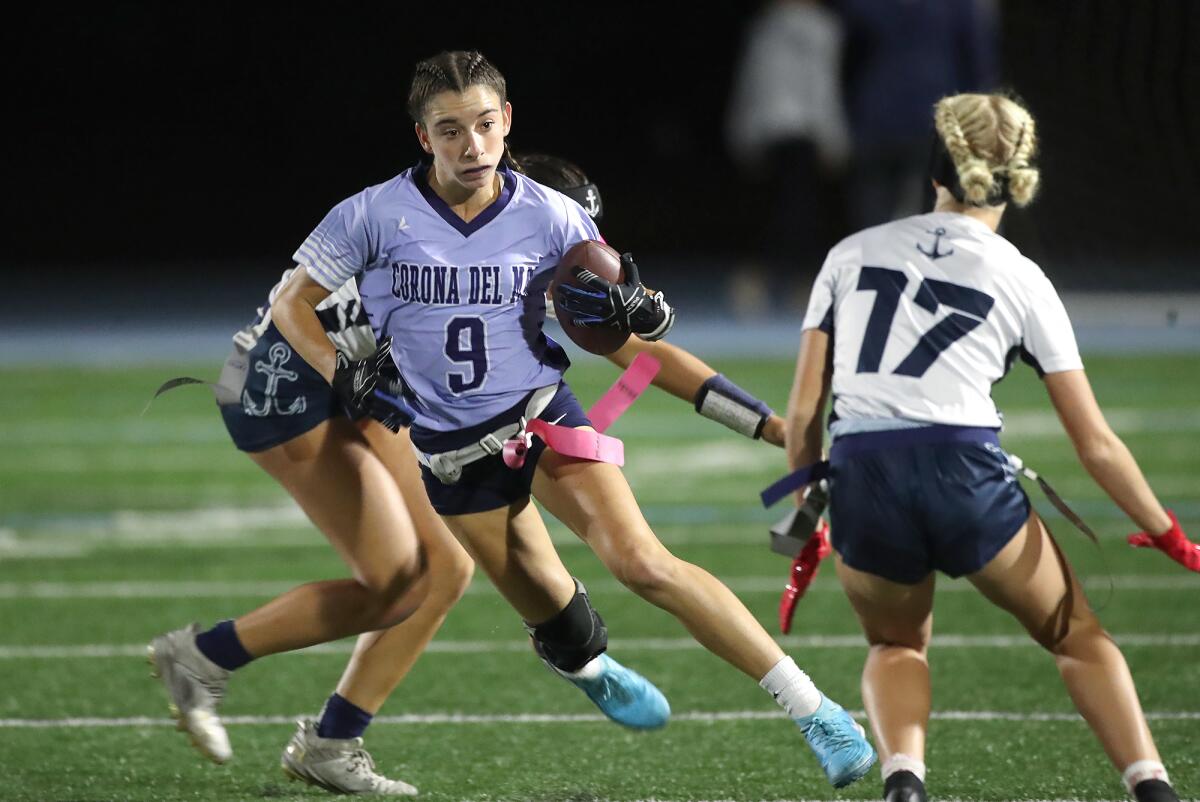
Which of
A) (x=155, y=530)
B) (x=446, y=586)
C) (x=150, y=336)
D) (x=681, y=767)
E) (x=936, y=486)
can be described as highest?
(x=936, y=486)

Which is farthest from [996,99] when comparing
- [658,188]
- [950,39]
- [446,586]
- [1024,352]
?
[658,188]

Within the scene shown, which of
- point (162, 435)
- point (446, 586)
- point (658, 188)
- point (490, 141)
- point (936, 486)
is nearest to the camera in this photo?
point (936, 486)

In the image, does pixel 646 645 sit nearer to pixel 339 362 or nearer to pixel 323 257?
pixel 339 362

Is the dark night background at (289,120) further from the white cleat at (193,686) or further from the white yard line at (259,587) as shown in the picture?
the white cleat at (193,686)

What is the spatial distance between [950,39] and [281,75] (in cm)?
1217

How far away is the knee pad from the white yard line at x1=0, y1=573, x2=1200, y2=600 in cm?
269

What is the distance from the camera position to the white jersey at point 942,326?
3.88 m

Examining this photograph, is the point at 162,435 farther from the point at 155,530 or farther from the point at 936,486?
the point at 936,486

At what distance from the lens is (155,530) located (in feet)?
28.5

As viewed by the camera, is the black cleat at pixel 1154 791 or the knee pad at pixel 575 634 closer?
the black cleat at pixel 1154 791

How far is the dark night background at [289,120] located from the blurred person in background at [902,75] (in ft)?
26.1

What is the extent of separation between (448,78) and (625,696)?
4.90ft

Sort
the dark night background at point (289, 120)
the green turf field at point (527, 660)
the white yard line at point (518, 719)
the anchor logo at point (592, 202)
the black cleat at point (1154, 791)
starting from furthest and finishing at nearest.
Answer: the dark night background at point (289, 120), the white yard line at point (518, 719), the anchor logo at point (592, 202), the green turf field at point (527, 660), the black cleat at point (1154, 791)

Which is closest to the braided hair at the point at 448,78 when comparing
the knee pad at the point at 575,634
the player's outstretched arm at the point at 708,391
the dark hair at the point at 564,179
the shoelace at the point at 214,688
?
the dark hair at the point at 564,179
